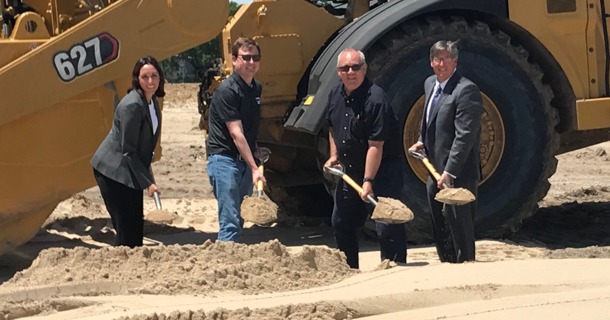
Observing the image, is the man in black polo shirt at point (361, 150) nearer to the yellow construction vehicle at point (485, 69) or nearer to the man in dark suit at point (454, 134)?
the man in dark suit at point (454, 134)

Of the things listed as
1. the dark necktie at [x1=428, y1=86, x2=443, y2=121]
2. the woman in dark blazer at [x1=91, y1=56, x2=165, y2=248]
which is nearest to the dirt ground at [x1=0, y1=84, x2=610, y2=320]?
the woman in dark blazer at [x1=91, y1=56, x2=165, y2=248]

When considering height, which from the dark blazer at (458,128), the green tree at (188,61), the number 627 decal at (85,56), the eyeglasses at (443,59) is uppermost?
the number 627 decal at (85,56)

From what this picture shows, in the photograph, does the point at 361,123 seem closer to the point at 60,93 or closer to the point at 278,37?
the point at 278,37

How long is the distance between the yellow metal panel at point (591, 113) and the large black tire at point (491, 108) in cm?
20

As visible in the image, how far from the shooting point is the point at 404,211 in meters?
6.30

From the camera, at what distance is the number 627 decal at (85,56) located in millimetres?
7855

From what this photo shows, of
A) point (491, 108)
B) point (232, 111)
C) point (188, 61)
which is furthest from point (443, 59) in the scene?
point (188, 61)

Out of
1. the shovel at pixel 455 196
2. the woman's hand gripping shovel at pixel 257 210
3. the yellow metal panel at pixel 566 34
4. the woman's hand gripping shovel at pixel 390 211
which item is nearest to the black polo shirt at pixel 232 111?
the woman's hand gripping shovel at pixel 257 210

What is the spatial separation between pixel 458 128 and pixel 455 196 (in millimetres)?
436

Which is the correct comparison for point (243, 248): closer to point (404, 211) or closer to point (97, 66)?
point (404, 211)

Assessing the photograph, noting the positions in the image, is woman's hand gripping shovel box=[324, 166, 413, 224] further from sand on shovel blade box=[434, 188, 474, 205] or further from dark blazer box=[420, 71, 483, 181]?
dark blazer box=[420, 71, 483, 181]

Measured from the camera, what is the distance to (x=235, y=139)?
6.60 m

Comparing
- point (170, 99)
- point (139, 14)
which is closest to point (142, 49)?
point (139, 14)

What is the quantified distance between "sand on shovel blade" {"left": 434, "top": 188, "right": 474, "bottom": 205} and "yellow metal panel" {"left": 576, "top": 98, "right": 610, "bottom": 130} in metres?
2.45
